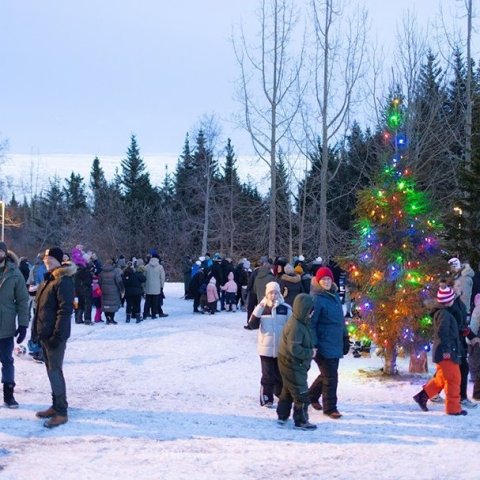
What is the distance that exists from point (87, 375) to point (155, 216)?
49163mm

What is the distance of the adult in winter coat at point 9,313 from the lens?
27.1 feet

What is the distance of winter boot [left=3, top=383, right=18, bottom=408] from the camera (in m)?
8.33

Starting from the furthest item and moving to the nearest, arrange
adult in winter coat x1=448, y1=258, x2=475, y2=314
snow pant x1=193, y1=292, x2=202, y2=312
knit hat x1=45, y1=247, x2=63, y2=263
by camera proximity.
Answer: snow pant x1=193, y1=292, x2=202, y2=312 → adult in winter coat x1=448, y1=258, x2=475, y2=314 → knit hat x1=45, y1=247, x2=63, y2=263

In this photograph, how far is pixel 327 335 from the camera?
862 cm

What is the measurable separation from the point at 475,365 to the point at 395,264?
7.67ft

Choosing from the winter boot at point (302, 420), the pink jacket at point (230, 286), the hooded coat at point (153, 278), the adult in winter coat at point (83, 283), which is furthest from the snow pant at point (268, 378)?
the pink jacket at point (230, 286)

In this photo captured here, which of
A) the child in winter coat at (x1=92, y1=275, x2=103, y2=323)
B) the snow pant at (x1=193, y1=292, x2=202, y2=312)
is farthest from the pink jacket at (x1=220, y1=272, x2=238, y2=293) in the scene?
the child in winter coat at (x1=92, y1=275, x2=103, y2=323)

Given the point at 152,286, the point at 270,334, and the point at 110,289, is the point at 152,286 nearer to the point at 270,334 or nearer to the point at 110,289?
the point at 110,289

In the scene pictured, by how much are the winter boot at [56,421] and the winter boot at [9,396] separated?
99 centimetres

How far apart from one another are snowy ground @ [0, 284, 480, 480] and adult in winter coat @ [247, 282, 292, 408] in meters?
0.36

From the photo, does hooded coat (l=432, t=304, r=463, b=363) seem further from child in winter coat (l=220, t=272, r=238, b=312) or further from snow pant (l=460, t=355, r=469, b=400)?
child in winter coat (l=220, t=272, r=238, b=312)

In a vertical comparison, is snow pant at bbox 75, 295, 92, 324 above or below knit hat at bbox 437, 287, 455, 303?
below

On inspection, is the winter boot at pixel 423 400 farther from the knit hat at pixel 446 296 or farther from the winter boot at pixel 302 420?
the winter boot at pixel 302 420

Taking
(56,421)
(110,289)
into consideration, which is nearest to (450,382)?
(56,421)
